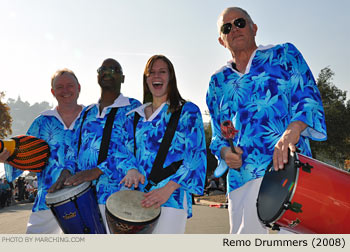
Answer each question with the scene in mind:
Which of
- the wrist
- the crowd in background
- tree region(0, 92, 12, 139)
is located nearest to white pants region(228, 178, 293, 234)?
the wrist

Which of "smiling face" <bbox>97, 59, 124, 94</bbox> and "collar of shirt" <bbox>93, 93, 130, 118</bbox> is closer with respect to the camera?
"collar of shirt" <bbox>93, 93, 130, 118</bbox>

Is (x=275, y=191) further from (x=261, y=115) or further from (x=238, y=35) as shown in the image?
(x=238, y=35)

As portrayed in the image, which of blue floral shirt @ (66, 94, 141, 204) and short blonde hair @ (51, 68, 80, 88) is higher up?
short blonde hair @ (51, 68, 80, 88)

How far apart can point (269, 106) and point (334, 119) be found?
1177 inches

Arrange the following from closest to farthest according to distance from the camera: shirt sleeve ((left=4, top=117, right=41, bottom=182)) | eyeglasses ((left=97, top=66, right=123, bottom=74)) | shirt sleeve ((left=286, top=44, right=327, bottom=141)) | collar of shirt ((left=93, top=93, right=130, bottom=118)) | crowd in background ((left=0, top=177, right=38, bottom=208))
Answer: shirt sleeve ((left=286, top=44, right=327, bottom=141)) < collar of shirt ((left=93, top=93, right=130, bottom=118)) < eyeglasses ((left=97, top=66, right=123, bottom=74)) < shirt sleeve ((left=4, top=117, right=41, bottom=182)) < crowd in background ((left=0, top=177, right=38, bottom=208))

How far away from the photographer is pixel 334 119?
3020 centimetres

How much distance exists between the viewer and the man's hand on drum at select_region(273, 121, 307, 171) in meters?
2.38

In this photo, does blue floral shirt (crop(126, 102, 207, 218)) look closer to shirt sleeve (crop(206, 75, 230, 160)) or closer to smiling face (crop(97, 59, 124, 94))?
shirt sleeve (crop(206, 75, 230, 160))

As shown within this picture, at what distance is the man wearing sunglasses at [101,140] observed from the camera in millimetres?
3584

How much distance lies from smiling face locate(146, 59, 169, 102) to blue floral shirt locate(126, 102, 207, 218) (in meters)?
0.14

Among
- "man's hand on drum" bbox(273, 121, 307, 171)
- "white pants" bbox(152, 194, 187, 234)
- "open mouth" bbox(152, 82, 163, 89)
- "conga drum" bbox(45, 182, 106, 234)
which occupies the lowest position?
"conga drum" bbox(45, 182, 106, 234)

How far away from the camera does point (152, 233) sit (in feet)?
9.54

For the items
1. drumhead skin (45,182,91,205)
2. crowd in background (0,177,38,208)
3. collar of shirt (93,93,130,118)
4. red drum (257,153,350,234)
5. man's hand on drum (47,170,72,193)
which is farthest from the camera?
crowd in background (0,177,38,208)

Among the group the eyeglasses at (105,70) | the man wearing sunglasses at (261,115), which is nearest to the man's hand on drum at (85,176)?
the eyeglasses at (105,70)
